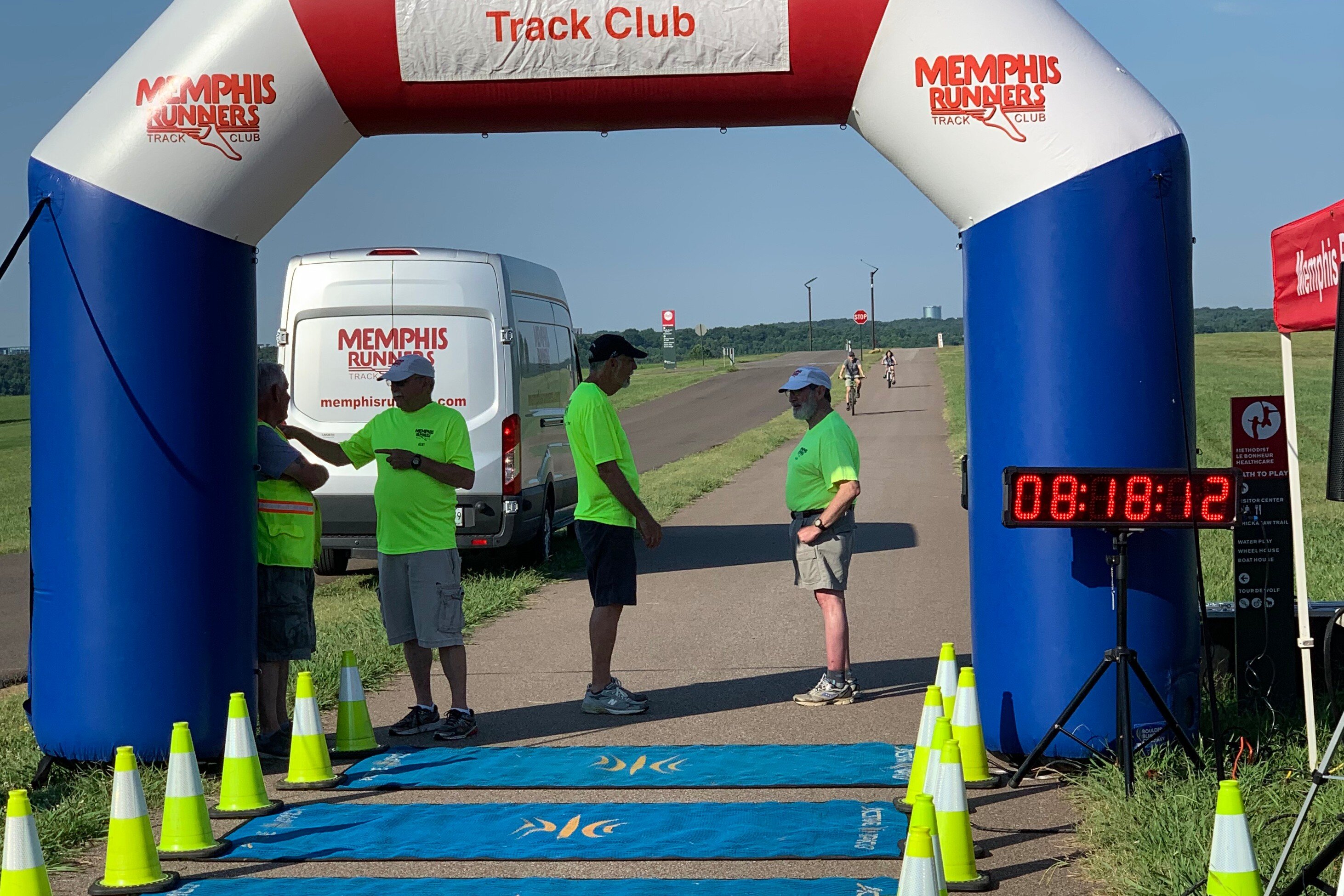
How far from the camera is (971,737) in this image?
21.7ft

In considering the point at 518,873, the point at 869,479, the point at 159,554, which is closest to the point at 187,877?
the point at 518,873

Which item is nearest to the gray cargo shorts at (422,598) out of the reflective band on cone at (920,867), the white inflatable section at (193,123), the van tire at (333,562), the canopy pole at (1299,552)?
the white inflatable section at (193,123)

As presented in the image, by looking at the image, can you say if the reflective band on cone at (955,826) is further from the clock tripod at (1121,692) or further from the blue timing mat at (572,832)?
the clock tripod at (1121,692)

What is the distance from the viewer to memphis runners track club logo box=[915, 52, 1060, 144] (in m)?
6.79

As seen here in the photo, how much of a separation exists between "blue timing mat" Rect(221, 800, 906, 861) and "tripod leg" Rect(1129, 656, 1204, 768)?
1.30m

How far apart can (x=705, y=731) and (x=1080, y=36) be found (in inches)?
159

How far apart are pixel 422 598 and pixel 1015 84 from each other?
400 cm

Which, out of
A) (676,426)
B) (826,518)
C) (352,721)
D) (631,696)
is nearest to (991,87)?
(826,518)

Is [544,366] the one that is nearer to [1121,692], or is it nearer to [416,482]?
[416,482]

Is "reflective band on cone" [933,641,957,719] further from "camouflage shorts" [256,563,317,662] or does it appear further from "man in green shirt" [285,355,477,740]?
"camouflage shorts" [256,563,317,662]

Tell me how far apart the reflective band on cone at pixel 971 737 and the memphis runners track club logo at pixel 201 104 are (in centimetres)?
433

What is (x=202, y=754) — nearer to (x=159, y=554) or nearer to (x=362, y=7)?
(x=159, y=554)

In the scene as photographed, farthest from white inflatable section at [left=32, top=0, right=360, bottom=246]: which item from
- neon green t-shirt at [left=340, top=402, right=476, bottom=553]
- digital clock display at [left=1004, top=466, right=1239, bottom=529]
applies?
digital clock display at [left=1004, top=466, right=1239, bottom=529]

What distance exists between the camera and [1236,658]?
25.2ft
